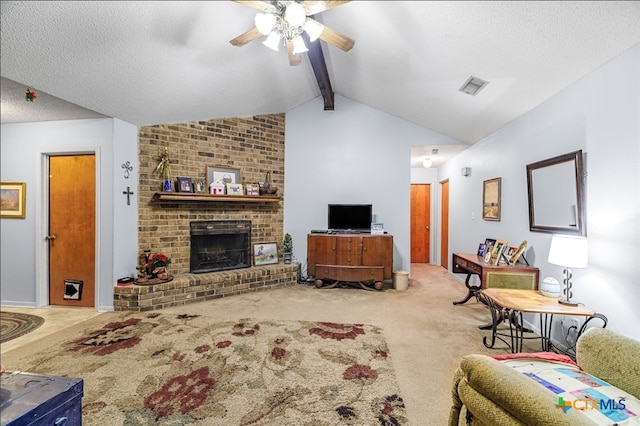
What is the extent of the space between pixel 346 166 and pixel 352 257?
1.59 meters

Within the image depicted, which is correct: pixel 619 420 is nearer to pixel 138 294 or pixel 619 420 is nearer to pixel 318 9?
pixel 318 9

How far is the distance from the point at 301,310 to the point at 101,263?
2517 mm

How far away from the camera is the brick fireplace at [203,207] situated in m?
3.78

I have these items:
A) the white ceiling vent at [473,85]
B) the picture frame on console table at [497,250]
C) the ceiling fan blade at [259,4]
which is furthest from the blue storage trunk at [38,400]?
the white ceiling vent at [473,85]

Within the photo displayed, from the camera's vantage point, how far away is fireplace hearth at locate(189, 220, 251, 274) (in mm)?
4203

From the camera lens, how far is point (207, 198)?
4102 mm

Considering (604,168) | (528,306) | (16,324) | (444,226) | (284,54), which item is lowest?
(16,324)

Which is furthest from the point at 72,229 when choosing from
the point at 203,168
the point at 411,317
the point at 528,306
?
the point at 528,306

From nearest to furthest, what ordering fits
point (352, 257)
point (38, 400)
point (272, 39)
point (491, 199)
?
point (38, 400) < point (272, 39) < point (491, 199) < point (352, 257)

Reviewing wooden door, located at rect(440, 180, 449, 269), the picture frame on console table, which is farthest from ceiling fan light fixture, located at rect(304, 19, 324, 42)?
wooden door, located at rect(440, 180, 449, 269)

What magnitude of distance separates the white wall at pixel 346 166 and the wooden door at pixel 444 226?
5.01 feet

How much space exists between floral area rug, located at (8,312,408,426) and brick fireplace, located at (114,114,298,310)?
82 cm

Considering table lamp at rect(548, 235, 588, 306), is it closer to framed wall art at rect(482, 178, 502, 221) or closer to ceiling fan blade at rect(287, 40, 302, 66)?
framed wall art at rect(482, 178, 502, 221)

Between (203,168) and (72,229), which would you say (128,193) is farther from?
(203,168)
